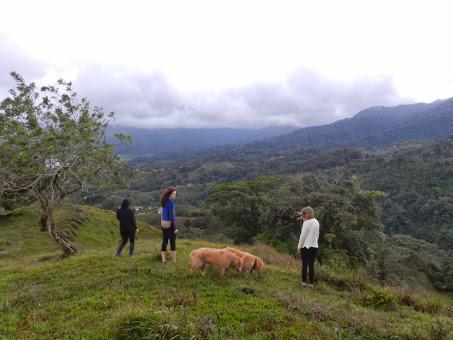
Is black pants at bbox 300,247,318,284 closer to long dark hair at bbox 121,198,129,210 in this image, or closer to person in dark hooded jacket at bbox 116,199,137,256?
person in dark hooded jacket at bbox 116,199,137,256

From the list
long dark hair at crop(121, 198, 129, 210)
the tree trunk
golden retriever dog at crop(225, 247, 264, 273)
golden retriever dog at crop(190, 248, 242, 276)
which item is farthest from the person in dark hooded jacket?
the tree trunk

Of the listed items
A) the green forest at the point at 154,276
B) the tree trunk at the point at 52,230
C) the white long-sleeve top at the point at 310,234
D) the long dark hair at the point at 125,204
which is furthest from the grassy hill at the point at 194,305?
the tree trunk at the point at 52,230

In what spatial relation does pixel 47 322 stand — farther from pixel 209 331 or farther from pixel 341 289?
pixel 341 289

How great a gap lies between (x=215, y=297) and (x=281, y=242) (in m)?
18.7

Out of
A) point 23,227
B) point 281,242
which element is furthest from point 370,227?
point 23,227

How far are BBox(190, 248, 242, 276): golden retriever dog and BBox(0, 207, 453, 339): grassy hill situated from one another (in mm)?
353

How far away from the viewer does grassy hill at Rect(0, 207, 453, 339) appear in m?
7.78

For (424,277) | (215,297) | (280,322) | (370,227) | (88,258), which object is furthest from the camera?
(424,277)

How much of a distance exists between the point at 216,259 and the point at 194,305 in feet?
7.60

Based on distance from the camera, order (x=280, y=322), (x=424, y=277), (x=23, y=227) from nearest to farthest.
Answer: (x=280, y=322)
(x=23, y=227)
(x=424, y=277)

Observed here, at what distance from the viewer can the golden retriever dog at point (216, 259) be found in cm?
1142

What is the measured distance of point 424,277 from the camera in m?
51.0

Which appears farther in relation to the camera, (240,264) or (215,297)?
(240,264)

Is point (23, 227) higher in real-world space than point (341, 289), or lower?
lower
